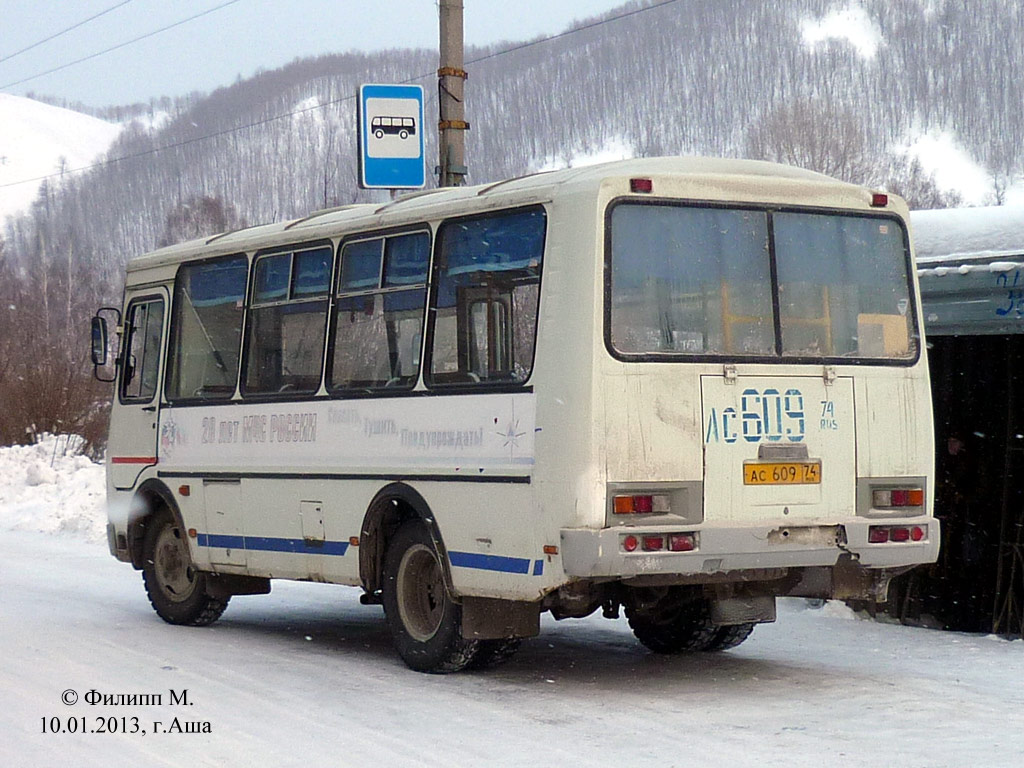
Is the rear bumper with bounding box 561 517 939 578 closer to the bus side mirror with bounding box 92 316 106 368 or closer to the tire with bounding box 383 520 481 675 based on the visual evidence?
the tire with bounding box 383 520 481 675

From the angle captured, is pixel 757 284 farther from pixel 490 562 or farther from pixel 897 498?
pixel 490 562

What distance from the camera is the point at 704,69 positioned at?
5999 inches

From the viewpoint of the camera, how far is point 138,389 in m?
13.4

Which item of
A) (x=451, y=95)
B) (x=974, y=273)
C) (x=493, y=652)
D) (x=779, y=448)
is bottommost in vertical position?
(x=493, y=652)

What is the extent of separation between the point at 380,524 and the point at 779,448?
2639 millimetres

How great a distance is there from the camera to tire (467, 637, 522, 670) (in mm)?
9836

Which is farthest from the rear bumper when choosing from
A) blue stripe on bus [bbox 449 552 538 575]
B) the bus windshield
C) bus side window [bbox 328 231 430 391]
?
bus side window [bbox 328 231 430 391]

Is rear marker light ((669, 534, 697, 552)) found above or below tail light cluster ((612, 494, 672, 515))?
below

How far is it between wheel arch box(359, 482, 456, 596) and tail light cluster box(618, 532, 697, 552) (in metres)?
1.78

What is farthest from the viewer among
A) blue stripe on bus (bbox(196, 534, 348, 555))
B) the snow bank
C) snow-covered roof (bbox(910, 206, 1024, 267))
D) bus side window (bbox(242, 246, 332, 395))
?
the snow bank

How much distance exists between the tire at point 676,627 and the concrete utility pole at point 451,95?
5441mm

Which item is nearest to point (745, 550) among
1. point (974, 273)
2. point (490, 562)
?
point (490, 562)

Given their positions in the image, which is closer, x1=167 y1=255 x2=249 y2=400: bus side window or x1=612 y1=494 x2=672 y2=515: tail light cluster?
x1=612 y1=494 x2=672 y2=515: tail light cluster

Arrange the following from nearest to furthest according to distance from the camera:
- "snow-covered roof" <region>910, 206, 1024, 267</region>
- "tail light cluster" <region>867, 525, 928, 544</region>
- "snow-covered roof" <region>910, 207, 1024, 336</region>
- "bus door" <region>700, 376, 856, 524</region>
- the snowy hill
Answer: "bus door" <region>700, 376, 856, 524</region> → "tail light cluster" <region>867, 525, 928, 544</region> → "snow-covered roof" <region>910, 207, 1024, 336</region> → "snow-covered roof" <region>910, 206, 1024, 267</region> → the snowy hill
